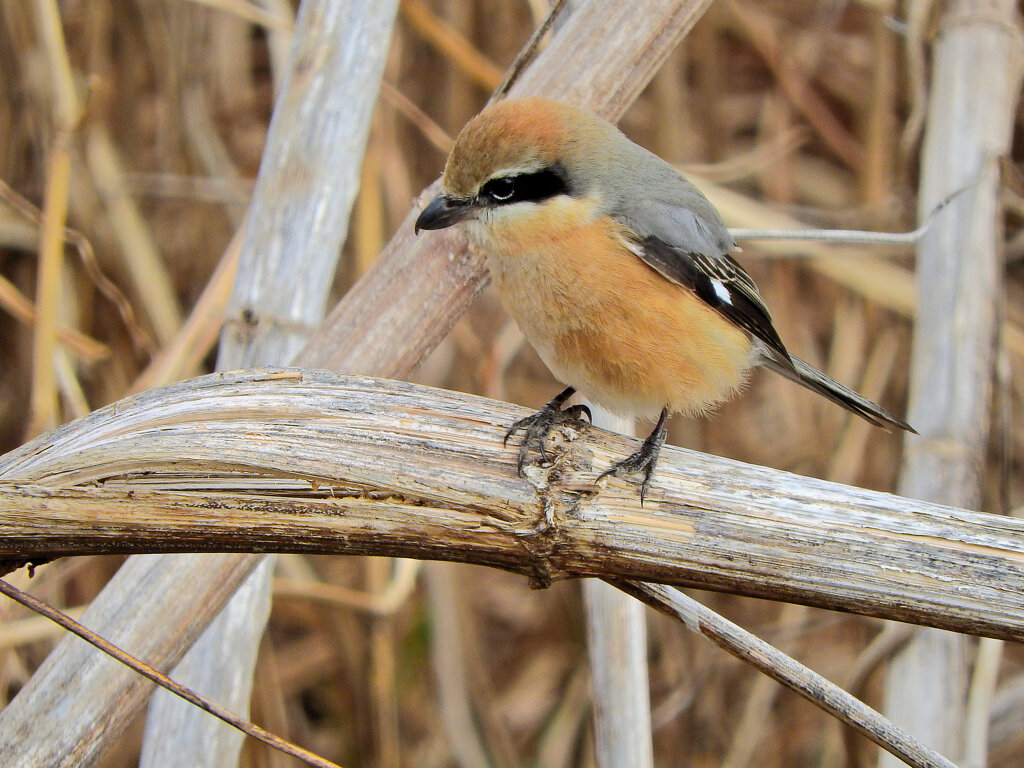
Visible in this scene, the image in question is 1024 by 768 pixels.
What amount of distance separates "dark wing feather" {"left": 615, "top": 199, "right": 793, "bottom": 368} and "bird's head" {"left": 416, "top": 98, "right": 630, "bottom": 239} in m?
0.15

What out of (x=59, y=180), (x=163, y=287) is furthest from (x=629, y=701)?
(x=163, y=287)

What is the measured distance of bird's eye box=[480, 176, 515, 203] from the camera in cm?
193

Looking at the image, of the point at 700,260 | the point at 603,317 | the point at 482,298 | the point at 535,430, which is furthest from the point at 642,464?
the point at 482,298

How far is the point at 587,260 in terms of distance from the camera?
192 cm

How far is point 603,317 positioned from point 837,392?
64cm

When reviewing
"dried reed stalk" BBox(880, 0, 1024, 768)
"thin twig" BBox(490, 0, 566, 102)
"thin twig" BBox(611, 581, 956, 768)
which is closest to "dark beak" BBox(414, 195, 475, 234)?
"thin twig" BBox(490, 0, 566, 102)

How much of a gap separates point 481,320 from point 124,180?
4.50 feet

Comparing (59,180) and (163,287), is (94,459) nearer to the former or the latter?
(59,180)

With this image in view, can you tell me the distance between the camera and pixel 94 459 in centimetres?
128

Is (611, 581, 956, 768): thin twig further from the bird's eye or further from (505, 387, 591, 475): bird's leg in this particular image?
the bird's eye

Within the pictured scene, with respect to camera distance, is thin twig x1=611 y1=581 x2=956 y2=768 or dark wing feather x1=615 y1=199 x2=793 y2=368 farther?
dark wing feather x1=615 y1=199 x2=793 y2=368

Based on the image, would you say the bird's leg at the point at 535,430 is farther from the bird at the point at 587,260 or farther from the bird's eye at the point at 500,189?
the bird's eye at the point at 500,189

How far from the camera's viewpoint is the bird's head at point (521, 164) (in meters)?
1.82

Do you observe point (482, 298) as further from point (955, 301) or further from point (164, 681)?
point (164, 681)
